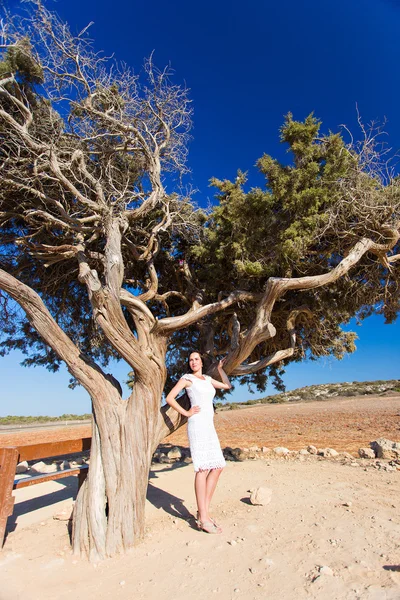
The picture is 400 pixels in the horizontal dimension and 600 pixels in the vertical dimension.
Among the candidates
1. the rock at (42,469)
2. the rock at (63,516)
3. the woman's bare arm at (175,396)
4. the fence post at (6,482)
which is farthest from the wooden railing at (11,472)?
the rock at (42,469)

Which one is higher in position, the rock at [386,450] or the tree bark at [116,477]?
the tree bark at [116,477]

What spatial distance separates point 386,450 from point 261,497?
4.49 meters

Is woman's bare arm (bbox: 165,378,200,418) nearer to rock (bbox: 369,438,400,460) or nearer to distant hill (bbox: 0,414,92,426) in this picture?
rock (bbox: 369,438,400,460)

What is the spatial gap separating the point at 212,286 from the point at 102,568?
5208 mm

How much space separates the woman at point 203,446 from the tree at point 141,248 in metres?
0.73

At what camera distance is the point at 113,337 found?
498cm

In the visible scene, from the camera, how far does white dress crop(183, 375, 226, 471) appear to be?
4.57m

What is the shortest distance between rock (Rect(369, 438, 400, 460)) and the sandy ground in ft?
8.15

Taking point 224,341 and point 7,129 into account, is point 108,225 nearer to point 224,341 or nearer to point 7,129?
point 7,129

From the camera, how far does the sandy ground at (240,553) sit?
3.26m

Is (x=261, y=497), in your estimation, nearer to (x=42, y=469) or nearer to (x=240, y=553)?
(x=240, y=553)

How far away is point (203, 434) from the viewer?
4.66 meters

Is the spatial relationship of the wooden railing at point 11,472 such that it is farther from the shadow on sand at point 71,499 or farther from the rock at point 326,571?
the rock at point 326,571

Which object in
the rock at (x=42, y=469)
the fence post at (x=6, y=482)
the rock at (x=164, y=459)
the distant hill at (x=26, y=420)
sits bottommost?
the rock at (x=164, y=459)
